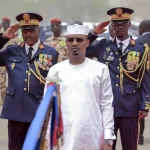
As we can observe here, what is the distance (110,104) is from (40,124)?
45.2 inches

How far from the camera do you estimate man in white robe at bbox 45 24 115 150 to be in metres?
5.89

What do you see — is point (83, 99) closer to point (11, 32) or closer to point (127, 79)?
point (127, 79)

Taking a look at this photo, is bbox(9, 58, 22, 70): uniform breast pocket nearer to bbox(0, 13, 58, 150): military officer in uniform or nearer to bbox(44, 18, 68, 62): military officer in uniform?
bbox(0, 13, 58, 150): military officer in uniform

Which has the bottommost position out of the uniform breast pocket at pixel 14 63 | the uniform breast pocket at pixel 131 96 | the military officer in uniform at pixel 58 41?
the uniform breast pocket at pixel 131 96

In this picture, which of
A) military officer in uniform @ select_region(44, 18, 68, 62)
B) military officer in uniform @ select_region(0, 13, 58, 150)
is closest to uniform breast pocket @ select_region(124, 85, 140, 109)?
military officer in uniform @ select_region(0, 13, 58, 150)

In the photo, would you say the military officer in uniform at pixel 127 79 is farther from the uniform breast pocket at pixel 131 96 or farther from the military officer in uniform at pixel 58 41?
the military officer in uniform at pixel 58 41

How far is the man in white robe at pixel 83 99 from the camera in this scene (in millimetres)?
5895

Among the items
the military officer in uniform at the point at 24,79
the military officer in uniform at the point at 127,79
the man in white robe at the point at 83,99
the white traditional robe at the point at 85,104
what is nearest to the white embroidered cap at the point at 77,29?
the man in white robe at the point at 83,99

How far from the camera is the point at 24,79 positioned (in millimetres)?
7094

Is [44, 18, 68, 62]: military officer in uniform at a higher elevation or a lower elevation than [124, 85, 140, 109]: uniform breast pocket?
higher

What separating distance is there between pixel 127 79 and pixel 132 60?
0.71 feet

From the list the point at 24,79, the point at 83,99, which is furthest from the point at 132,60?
the point at 83,99

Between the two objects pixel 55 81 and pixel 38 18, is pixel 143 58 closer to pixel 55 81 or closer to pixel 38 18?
pixel 38 18

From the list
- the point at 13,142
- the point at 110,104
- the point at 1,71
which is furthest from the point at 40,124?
the point at 1,71
